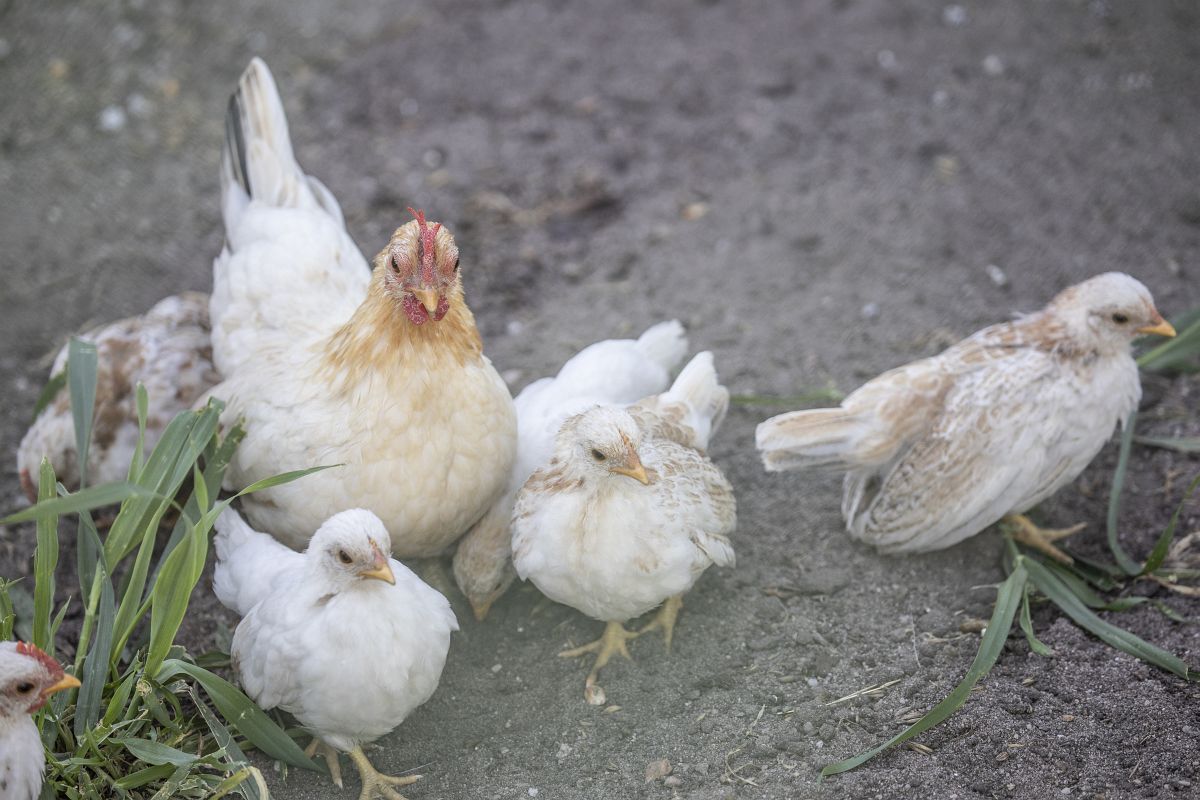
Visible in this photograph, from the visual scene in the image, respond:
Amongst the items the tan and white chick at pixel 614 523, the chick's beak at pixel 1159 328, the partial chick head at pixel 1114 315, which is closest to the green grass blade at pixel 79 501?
the tan and white chick at pixel 614 523

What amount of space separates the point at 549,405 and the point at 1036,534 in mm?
1753

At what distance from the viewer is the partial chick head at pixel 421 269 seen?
322 cm

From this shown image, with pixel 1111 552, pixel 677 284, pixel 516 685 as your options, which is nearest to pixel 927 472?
pixel 1111 552

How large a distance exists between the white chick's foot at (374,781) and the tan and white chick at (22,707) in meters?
0.83

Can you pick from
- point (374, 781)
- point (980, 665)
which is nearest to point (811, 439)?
point (980, 665)

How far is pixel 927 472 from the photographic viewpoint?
370 centimetres

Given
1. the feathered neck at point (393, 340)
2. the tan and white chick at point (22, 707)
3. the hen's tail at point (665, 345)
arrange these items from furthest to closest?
the hen's tail at point (665, 345), the feathered neck at point (393, 340), the tan and white chick at point (22, 707)

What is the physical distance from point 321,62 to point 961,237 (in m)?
3.79

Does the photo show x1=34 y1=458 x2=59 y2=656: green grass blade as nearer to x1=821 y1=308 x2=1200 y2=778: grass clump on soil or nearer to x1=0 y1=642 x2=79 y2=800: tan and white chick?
x1=0 y1=642 x2=79 y2=800: tan and white chick

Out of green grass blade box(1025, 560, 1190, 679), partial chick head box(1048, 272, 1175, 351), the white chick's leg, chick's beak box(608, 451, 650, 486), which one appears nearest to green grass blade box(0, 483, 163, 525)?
chick's beak box(608, 451, 650, 486)

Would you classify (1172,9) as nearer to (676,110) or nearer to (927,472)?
(676,110)

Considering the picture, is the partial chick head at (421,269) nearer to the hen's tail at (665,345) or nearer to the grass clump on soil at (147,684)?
the grass clump on soil at (147,684)

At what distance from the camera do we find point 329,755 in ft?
10.9

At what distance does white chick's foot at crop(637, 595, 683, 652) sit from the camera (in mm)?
3652
